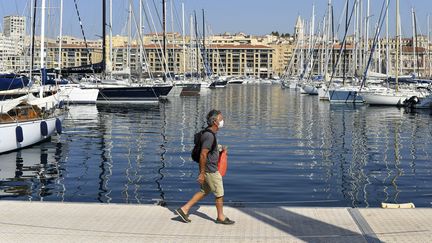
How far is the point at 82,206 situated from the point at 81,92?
1617 inches

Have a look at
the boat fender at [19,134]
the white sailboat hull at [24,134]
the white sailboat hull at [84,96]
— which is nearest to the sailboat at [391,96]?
the white sailboat hull at [84,96]

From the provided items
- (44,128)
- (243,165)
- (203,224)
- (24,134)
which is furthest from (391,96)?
(203,224)

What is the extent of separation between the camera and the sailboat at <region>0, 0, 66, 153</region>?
19469mm

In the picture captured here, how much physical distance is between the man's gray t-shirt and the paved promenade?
2.38 ft

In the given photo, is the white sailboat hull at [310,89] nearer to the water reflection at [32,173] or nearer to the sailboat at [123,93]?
the sailboat at [123,93]

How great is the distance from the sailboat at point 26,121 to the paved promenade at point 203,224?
10.3 meters

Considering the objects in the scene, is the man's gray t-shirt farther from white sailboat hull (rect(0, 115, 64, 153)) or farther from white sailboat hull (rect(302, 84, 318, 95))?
white sailboat hull (rect(302, 84, 318, 95))

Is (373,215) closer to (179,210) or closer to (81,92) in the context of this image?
(179,210)

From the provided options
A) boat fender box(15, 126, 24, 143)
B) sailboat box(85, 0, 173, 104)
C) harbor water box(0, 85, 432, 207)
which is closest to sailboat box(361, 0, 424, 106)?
A: sailboat box(85, 0, 173, 104)

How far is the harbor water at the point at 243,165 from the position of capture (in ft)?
43.6

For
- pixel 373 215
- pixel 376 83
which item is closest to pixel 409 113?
pixel 376 83

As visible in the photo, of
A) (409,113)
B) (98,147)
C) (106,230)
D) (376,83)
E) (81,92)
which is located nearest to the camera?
(106,230)

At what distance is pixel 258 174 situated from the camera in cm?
1616

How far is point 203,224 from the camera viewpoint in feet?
28.8
